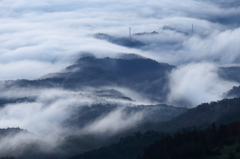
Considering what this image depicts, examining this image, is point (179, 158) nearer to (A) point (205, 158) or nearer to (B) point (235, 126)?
(A) point (205, 158)

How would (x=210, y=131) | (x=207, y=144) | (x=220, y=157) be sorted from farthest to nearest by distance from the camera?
(x=210, y=131) → (x=207, y=144) → (x=220, y=157)

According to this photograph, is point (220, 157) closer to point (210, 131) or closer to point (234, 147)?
point (234, 147)

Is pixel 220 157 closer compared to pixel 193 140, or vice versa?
pixel 220 157

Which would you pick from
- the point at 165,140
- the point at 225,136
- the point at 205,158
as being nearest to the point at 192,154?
the point at 205,158

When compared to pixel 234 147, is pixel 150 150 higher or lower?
lower

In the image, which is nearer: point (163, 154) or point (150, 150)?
point (163, 154)

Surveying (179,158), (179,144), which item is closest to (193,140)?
(179,144)

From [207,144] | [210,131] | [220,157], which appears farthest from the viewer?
[210,131]

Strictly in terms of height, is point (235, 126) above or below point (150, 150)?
above
